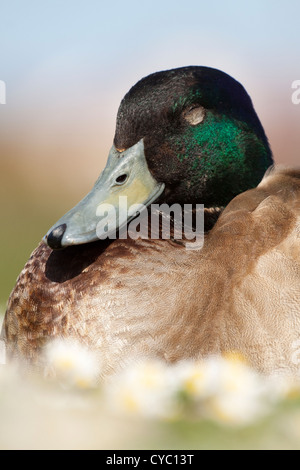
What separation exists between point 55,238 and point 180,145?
0.60m

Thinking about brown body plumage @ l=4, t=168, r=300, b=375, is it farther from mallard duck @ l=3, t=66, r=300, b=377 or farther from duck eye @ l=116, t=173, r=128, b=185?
duck eye @ l=116, t=173, r=128, b=185

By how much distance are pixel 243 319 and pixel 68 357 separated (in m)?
0.61

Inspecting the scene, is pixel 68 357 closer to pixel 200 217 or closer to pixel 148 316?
pixel 148 316

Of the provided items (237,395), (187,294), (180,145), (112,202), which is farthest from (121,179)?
(237,395)

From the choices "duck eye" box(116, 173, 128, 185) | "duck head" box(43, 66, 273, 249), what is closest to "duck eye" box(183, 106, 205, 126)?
"duck head" box(43, 66, 273, 249)

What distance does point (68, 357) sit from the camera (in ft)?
7.71

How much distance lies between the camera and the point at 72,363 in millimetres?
2314

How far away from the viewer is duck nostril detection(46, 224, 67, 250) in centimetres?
245

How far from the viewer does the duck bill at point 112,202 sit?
2477 millimetres

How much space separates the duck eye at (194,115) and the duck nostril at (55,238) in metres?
0.64

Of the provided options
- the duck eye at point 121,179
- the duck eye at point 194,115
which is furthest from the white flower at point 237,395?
the duck eye at point 194,115

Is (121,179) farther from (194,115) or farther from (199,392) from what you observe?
(199,392)

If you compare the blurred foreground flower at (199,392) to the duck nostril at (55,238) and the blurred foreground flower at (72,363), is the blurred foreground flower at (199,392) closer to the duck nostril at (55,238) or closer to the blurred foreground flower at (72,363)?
the blurred foreground flower at (72,363)
